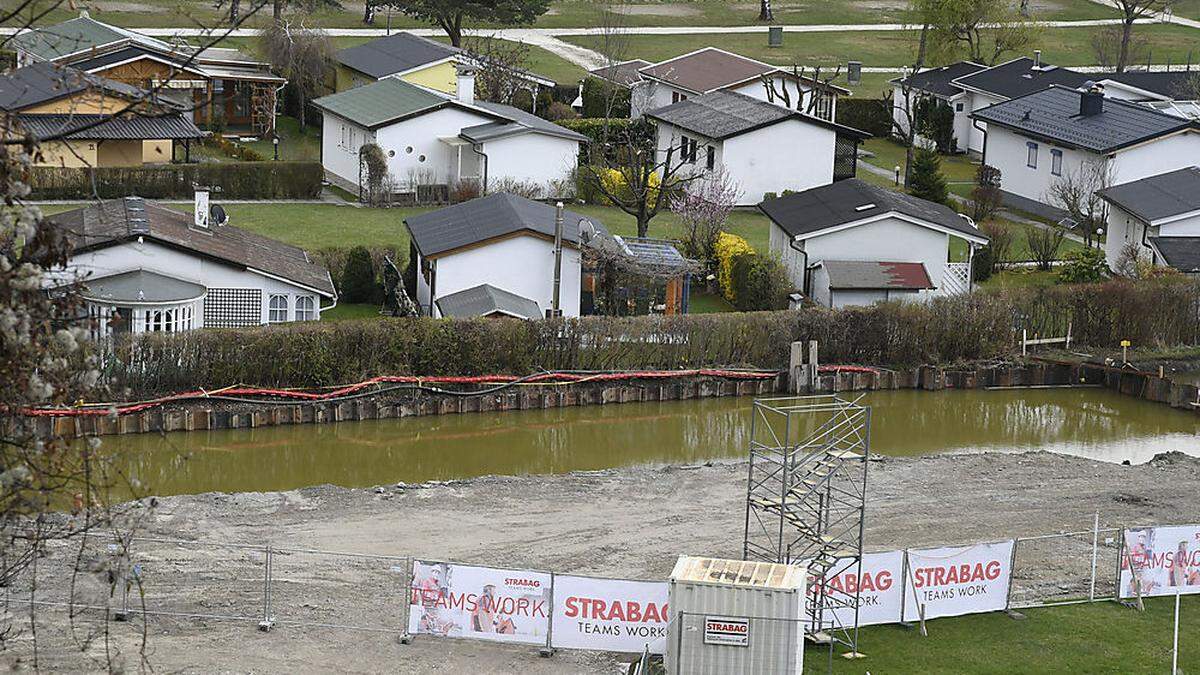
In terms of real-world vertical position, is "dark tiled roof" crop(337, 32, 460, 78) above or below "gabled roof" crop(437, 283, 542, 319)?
above

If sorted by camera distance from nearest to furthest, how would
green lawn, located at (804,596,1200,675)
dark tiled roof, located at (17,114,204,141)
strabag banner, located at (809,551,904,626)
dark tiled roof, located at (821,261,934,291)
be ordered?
1. green lawn, located at (804,596,1200,675)
2. strabag banner, located at (809,551,904,626)
3. dark tiled roof, located at (821,261,934,291)
4. dark tiled roof, located at (17,114,204,141)

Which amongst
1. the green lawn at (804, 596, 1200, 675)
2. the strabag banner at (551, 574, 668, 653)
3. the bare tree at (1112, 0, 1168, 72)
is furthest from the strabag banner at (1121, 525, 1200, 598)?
the bare tree at (1112, 0, 1168, 72)

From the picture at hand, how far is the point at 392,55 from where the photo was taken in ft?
213

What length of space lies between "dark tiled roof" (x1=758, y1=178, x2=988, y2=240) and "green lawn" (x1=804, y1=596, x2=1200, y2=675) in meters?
20.2

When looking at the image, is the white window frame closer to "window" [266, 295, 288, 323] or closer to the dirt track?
"window" [266, 295, 288, 323]

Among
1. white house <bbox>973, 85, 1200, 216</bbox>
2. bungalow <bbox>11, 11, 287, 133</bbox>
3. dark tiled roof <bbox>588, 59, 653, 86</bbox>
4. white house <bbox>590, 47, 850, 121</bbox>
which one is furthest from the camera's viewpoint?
dark tiled roof <bbox>588, 59, 653, 86</bbox>

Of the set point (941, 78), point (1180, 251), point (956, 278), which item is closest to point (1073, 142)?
point (1180, 251)

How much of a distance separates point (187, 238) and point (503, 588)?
1735 cm

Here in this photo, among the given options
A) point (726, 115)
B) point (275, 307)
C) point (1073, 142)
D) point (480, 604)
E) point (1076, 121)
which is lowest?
point (275, 307)

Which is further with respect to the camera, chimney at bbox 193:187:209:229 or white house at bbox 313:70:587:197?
white house at bbox 313:70:587:197

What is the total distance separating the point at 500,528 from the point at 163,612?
21.8ft

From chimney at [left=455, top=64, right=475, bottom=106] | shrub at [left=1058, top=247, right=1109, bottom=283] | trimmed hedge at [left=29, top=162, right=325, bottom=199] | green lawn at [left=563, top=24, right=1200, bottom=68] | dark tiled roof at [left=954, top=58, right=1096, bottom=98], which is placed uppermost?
chimney at [left=455, top=64, right=475, bottom=106]

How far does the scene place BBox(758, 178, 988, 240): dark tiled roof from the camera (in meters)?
45.4

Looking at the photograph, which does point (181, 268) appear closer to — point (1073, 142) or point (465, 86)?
point (465, 86)
